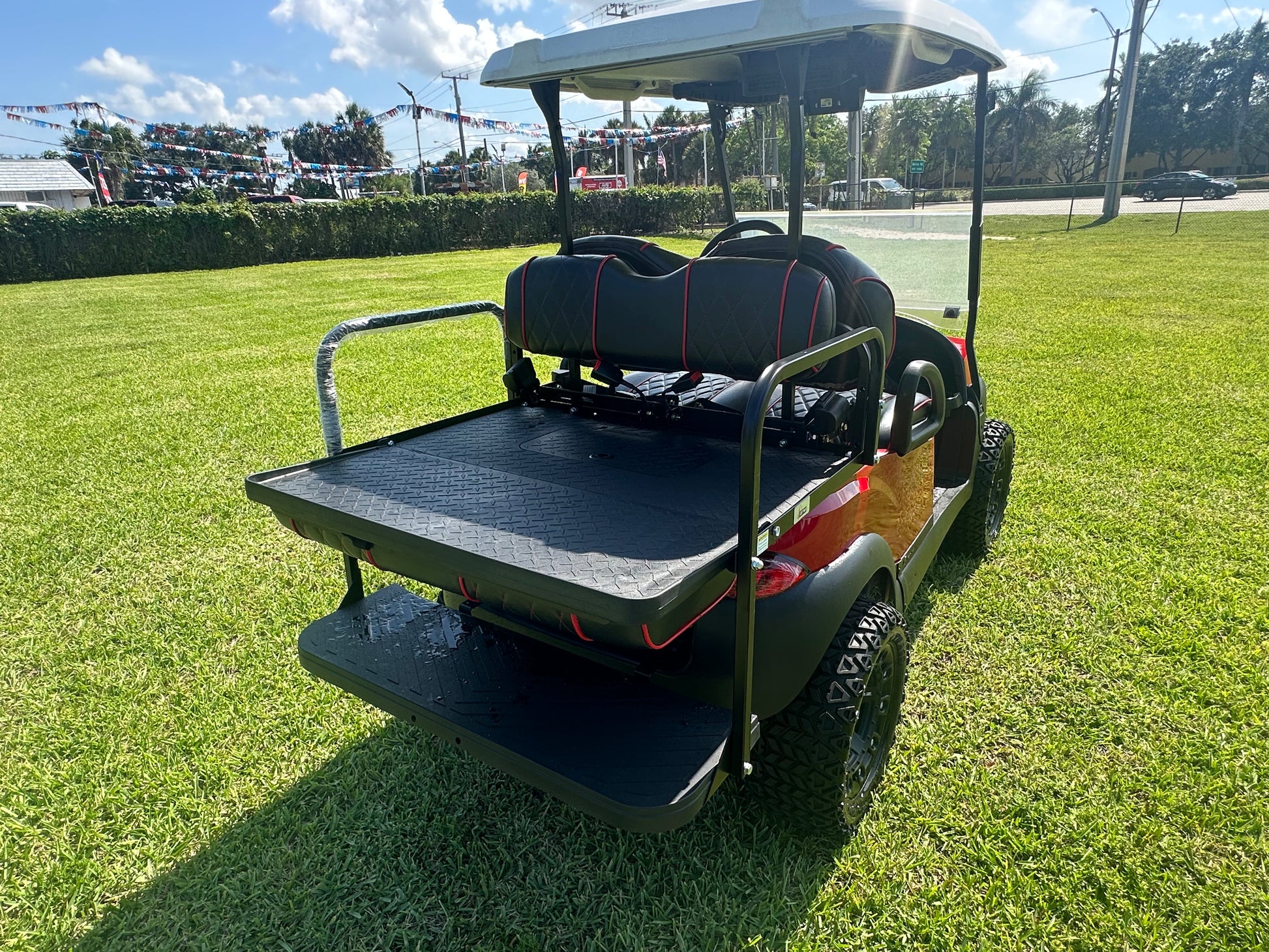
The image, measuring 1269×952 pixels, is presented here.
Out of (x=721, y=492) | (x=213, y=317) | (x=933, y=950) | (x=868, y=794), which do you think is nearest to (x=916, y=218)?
(x=721, y=492)

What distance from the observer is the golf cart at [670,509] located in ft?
5.23

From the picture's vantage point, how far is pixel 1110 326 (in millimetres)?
8164

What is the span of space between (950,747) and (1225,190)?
36.4 metres

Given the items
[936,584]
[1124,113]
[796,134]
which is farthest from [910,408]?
[1124,113]

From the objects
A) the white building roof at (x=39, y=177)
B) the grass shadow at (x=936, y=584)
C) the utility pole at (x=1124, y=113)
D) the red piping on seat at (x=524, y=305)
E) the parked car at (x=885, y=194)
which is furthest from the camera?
the white building roof at (x=39, y=177)

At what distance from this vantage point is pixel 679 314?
228 cm

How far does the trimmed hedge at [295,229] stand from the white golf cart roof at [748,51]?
11.8 meters

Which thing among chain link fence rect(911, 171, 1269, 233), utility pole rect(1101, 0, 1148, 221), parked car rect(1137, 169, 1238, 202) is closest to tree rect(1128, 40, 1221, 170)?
chain link fence rect(911, 171, 1269, 233)

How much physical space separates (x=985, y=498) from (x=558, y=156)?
2.24 metres

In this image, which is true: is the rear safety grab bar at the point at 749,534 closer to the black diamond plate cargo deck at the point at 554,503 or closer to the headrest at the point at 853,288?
the black diamond plate cargo deck at the point at 554,503

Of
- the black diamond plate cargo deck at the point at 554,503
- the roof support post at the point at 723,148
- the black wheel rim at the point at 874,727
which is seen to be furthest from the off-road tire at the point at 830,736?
the roof support post at the point at 723,148

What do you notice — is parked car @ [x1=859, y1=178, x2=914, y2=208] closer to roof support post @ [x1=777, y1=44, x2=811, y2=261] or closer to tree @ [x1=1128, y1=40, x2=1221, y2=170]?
roof support post @ [x1=777, y1=44, x2=811, y2=261]

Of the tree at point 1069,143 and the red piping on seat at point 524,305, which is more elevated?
the tree at point 1069,143

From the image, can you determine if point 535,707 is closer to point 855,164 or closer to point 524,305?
point 524,305
